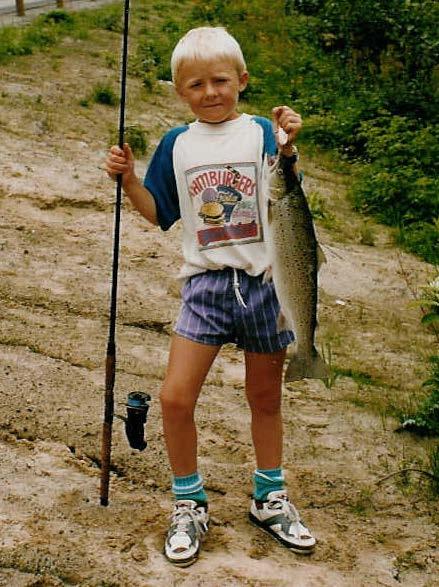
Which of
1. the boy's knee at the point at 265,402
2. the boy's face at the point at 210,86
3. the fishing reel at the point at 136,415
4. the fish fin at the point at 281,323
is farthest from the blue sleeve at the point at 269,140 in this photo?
the fishing reel at the point at 136,415

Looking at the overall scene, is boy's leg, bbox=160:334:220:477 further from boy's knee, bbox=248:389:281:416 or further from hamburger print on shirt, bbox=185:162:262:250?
hamburger print on shirt, bbox=185:162:262:250

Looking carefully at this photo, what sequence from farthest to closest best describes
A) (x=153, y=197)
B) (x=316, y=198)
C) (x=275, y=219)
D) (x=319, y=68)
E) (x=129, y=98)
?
(x=319, y=68) < (x=129, y=98) < (x=316, y=198) < (x=153, y=197) < (x=275, y=219)

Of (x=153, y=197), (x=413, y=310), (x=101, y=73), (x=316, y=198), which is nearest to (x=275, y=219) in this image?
(x=153, y=197)

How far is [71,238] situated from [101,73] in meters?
5.10

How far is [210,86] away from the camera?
11.0ft

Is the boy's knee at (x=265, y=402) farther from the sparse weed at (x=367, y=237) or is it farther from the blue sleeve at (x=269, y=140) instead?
the sparse weed at (x=367, y=237)

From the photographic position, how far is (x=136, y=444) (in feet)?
12.2

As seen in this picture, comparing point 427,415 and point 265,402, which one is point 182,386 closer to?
point 265,402

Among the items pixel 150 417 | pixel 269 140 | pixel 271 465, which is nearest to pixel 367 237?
pixel 150 417

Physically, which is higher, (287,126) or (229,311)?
(287,126)

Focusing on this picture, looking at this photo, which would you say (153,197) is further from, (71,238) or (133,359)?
(71,238)

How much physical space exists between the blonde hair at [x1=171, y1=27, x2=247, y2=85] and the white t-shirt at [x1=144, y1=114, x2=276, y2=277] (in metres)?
0.25

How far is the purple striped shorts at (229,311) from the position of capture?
340 cm

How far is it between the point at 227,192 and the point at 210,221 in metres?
0.12
